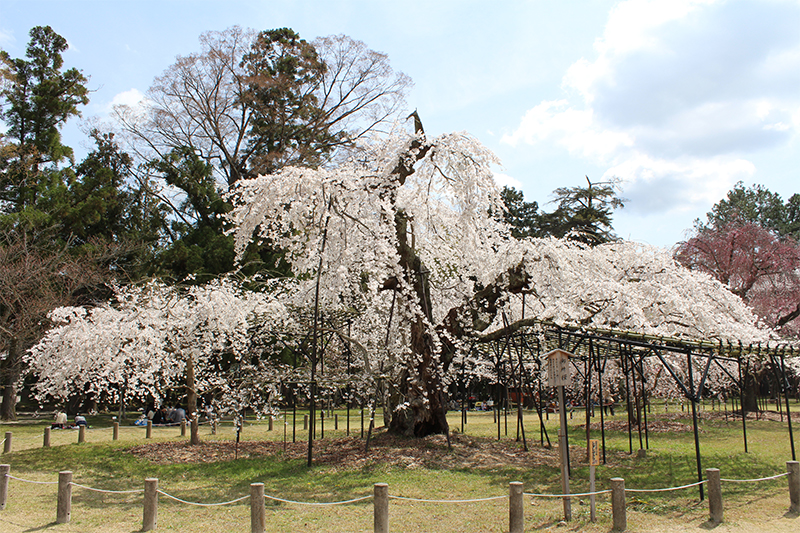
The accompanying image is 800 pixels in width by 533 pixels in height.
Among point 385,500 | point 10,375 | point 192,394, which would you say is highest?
point 10,375

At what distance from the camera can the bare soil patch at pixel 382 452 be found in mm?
10422

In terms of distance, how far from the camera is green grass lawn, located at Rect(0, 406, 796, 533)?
6773mm

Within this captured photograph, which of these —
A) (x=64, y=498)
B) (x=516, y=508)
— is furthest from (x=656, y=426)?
(x=64, y=498)

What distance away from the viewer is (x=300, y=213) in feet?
37.6

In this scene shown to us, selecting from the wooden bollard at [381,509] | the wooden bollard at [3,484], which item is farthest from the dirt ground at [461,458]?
the wooden bollard at [3,484]

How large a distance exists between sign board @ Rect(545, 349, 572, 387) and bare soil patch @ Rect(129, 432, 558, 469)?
4365 mm

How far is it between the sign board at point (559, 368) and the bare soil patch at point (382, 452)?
172 inches

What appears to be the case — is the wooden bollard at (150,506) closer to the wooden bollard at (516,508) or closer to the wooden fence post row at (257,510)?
the wooden fence post row at (257,510)

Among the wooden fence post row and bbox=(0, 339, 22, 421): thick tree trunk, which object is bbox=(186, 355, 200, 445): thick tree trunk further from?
bbox=(0, 339, 22, 421): thick tree trunk

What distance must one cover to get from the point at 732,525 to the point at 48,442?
597 inches

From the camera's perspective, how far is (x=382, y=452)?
11039mm

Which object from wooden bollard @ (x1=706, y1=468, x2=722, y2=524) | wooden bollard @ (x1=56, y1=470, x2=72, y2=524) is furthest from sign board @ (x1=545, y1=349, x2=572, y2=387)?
wooden bollard @ (x1=56, y1=470, x2=72, y2=524)

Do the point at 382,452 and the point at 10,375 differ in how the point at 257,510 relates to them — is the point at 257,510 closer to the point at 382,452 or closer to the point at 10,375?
the point at 382,452

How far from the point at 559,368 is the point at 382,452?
576 centimetres
